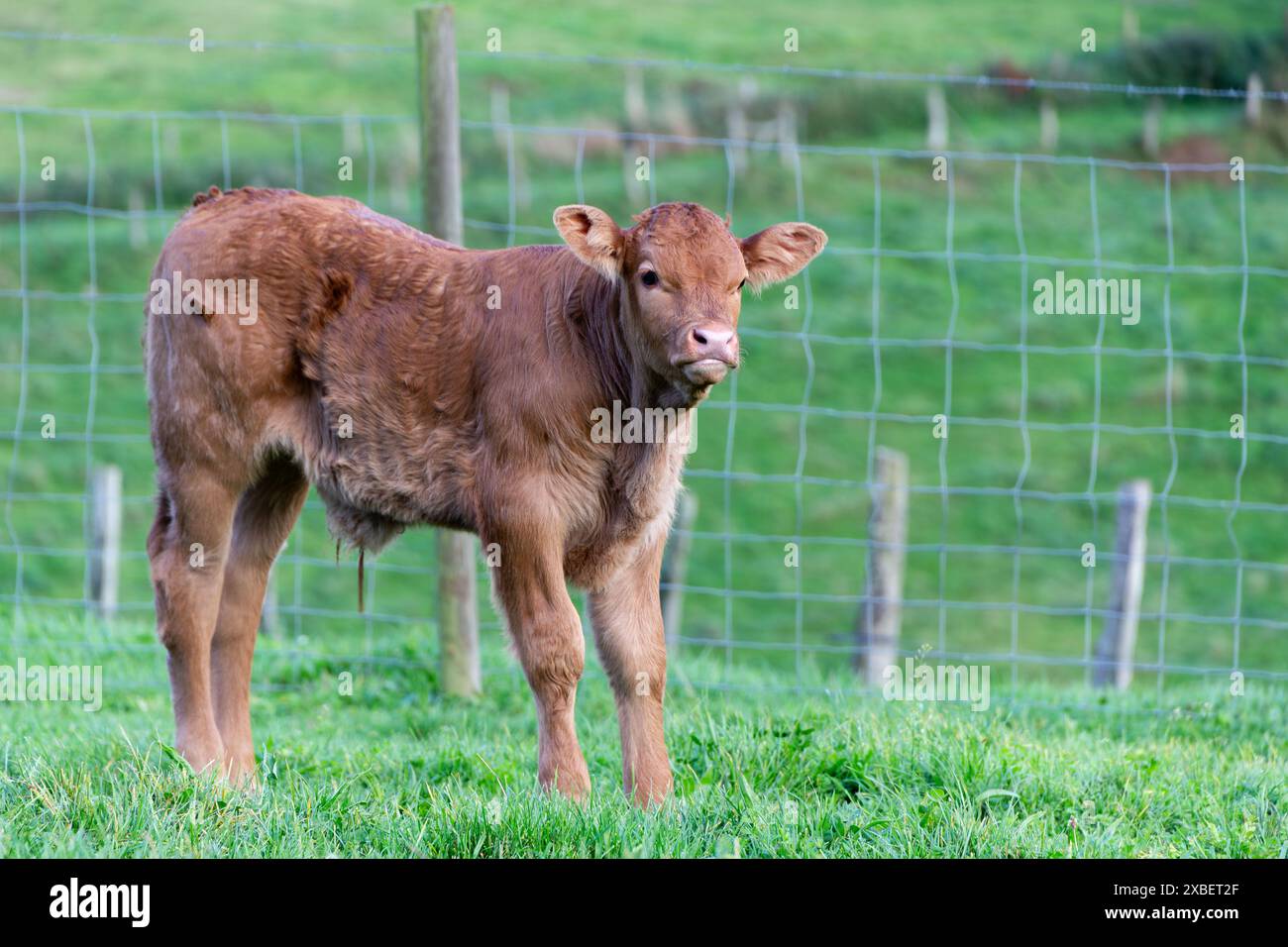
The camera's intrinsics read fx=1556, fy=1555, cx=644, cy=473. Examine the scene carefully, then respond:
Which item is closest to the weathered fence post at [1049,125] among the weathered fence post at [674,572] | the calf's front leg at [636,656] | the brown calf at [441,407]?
the weathered fence post at [674,572]

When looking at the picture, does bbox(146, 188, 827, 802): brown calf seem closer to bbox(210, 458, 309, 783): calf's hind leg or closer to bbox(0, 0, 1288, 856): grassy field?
bbox(210, 458, 309, 783): calf's hind leg

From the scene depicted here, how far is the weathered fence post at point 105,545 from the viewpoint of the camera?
11102 mm

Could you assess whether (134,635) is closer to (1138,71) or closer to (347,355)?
(347,355)

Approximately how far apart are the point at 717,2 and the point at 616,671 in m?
35.6

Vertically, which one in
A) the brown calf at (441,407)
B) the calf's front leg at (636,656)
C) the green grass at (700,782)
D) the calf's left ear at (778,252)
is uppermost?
the calf's left ear at (778,252)

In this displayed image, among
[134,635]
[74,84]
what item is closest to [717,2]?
[74,84]

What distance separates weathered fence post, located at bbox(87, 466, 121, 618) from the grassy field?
38 cm

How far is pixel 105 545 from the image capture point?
37.5 feet

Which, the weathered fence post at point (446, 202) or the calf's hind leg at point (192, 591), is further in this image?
the weathered fence post at point (446, 202)

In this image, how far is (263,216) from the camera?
5.82 meters

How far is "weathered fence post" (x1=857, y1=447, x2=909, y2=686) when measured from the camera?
9.95 meters

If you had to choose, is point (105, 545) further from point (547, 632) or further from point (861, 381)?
point (861, 381)

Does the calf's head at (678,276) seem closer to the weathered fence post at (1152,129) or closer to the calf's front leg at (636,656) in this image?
the calf's front leg at (636,656)

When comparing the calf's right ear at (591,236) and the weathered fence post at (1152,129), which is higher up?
the weathered fence post at (1152,129)
